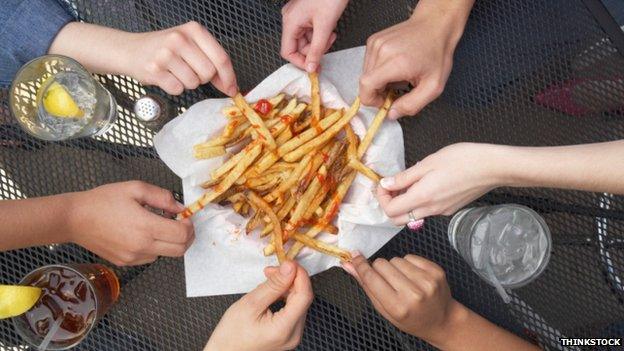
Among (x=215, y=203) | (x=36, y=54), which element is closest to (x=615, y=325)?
(x=215, y=203)

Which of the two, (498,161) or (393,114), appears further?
(393,114)

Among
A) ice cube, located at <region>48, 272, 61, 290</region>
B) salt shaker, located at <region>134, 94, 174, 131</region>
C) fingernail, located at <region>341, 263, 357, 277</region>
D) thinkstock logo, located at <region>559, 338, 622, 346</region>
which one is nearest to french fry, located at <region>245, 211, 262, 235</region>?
fingernail, located at <region>341, 263, 357, 277</region>

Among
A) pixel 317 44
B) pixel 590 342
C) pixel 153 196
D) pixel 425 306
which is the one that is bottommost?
pixel 590 342

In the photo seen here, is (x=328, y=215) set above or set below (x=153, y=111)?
below

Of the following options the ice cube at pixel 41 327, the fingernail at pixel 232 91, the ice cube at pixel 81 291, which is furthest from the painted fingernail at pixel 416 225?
the ice cube at pixel 41 327

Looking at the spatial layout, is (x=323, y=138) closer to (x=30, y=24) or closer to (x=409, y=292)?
(x=409, y=292)

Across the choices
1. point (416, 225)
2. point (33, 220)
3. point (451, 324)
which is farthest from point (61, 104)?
point (451, 324)

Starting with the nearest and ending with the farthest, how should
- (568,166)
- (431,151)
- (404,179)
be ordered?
(568,166) → (404,179) → (431,151)
